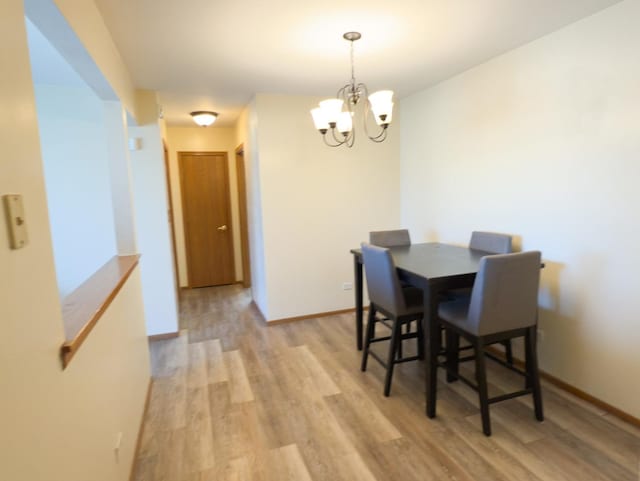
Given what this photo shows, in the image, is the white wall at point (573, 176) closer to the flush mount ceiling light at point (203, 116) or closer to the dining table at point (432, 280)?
the dining table at point (432, 280)

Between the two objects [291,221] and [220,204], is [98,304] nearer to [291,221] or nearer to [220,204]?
[291,221]

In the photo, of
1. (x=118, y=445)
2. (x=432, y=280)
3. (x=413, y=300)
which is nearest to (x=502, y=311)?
(x=432, y=280)

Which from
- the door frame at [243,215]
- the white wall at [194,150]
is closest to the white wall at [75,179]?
the door frame at [243,215]

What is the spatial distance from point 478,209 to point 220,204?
3.89 m

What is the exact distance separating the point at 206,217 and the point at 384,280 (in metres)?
3.90

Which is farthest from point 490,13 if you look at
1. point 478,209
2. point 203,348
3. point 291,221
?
point 203,348

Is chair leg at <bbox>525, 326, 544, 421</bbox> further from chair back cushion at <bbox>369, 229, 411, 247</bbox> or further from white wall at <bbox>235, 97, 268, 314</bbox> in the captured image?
white wall at <bbox>235, 97, 268, 314</bbox>

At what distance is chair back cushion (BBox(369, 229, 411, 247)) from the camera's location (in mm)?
3529

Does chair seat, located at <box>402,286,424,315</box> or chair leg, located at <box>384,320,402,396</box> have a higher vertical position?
chair seat, located at <box>402,286,424,315</box>

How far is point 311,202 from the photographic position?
4.06 meters

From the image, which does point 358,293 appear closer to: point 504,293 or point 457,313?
point 457,313

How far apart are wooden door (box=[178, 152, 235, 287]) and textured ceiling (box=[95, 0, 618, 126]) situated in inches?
83.8

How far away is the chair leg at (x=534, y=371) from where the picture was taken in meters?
2.24

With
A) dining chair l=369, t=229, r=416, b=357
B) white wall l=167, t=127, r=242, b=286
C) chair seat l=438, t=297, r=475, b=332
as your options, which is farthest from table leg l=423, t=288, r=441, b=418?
white wall l=167, t=127, r=242, b=286
